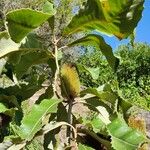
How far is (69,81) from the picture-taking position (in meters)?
1.98

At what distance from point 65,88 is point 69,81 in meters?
0.04

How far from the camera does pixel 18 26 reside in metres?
1.68

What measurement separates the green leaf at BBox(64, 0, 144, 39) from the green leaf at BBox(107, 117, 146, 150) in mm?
311

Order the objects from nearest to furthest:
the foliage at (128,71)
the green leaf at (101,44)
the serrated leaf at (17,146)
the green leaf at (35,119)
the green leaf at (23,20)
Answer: the green leaf at (23,20), the green leaf at (35,119), the serrated leaf at (17,146), the green leaf at (101,44), the foliage at (128,71)

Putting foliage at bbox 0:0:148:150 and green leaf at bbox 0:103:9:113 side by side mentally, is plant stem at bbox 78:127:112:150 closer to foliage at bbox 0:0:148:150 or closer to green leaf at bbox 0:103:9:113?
foliage at bbox 0:0:148:150

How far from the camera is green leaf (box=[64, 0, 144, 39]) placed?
1.69 metres

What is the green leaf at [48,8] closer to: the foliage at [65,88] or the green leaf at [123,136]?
the foliage at [65,88]

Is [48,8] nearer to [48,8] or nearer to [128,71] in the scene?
[48,8]

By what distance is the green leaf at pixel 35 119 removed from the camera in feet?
5.77

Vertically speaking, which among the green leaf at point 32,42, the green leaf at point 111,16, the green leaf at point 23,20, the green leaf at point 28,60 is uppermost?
the green leaf at point 23,20

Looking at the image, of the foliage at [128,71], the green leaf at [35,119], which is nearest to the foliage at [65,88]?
the green leaf at [35,119]

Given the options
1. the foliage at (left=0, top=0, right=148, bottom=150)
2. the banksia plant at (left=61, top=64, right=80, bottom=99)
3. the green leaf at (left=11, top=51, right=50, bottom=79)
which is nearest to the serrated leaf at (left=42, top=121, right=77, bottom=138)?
the foliage at (left=0, top=0, right=148, bottom=150)

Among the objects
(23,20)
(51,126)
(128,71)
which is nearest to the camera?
(23,20)

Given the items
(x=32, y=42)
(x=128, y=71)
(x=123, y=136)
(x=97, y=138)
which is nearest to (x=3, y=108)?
(x=32, y=42)
